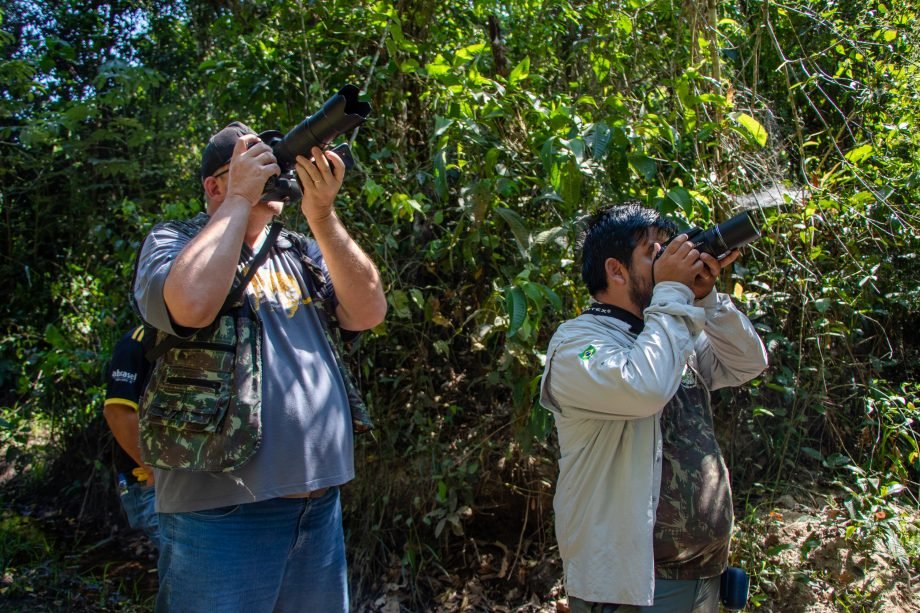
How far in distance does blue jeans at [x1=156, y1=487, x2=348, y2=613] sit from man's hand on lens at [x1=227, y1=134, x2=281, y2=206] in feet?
2.35

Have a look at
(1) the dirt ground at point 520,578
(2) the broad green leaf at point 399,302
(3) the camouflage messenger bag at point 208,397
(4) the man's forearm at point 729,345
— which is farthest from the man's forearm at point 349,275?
(1) the dirt ground at point 520,578

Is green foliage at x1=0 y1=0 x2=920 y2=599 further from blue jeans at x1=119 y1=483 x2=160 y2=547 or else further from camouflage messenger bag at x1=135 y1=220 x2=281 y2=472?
camouflage messenger bag at x1=135 y1=220 x2=281 y2=472

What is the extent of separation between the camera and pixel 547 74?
13.0 ft

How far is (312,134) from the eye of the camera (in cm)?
191

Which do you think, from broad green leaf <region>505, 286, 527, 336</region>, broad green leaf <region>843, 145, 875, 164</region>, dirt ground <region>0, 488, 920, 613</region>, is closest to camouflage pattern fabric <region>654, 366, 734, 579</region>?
broad green leaf <region>505, 286, 527, 336</region>

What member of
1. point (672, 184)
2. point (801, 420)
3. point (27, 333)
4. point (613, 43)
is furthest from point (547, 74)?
point (27, 333)

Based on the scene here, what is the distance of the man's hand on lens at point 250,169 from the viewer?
1.86 metres

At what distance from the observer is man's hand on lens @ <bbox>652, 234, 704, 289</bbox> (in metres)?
1.92

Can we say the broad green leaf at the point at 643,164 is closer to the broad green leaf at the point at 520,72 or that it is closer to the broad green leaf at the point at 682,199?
the broad green leaf at the point at 682,199

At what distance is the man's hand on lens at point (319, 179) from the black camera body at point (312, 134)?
2 centimetres

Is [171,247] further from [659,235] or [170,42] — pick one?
[170,42]

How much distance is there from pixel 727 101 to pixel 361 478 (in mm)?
2185

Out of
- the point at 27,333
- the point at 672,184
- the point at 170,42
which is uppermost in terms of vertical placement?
the point at 170,42

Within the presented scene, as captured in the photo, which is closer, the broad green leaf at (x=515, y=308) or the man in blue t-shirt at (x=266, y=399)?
the man in blue t-shirt at (x=266, y=399)
